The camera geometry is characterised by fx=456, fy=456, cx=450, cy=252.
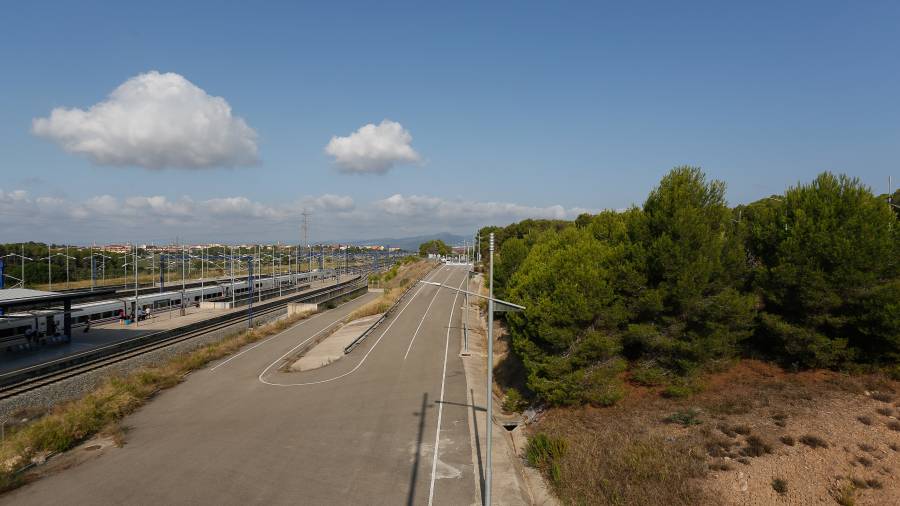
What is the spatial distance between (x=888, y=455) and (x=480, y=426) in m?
12.2

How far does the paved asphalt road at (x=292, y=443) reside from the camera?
13.1 m

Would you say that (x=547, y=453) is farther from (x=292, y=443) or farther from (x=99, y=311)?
(x=99, y=311)

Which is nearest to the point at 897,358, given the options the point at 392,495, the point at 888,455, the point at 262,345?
the point at 888,455

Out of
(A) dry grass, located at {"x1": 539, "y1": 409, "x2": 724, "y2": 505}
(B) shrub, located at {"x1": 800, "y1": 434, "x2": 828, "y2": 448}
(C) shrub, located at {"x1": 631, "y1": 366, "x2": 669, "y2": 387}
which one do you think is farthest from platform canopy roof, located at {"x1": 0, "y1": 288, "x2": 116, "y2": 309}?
(B) shrub, located at {"x1": 800, "y1": 434, "x2": 828, "y2": 448}

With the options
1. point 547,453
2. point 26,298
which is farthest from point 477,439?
point 26,298

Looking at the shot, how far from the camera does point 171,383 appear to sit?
80.3ft

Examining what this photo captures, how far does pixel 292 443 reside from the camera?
656 inches

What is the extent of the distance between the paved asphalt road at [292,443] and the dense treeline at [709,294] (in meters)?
5.66

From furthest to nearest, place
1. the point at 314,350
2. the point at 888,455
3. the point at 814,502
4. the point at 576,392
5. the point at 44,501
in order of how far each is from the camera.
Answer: the point at 314,350 → the point at 576,392 → the point at 44,501 → the point at 888,455 → the point at 814,502

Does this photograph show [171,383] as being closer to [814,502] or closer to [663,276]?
[663,276]

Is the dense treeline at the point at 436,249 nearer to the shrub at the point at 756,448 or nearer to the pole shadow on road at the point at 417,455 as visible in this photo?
the pole shadow on road at the point at 417,455

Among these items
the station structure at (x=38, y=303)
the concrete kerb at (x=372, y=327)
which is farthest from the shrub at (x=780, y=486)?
the station structure at (x=38, y=303)

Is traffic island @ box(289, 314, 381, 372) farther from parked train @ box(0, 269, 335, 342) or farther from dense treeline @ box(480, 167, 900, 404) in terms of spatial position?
parked train @ box(0, 269, 335, 342)

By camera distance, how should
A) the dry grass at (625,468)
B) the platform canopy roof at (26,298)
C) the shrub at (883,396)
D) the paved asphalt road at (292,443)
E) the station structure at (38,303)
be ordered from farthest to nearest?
the station structure at (38,303) < the platform canopy roof at (26,298) < the shrub at (883,396) < the paved asphalt road at (292,443) < the dry grass at (625,468)
